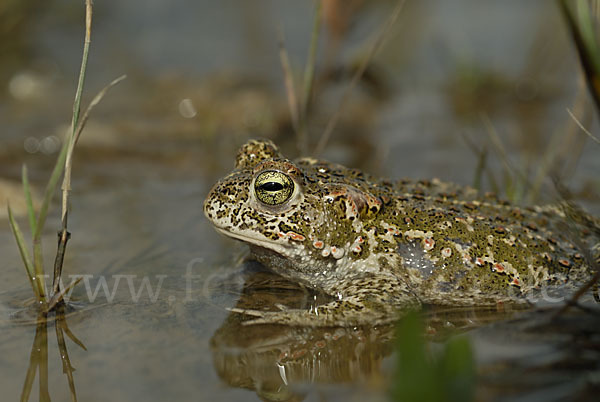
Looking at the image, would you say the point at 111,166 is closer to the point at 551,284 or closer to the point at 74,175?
the point at 74,175

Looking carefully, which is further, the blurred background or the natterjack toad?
the blurred background

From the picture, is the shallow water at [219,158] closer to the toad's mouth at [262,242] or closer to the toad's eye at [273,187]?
the toad's mouth at [262,242]

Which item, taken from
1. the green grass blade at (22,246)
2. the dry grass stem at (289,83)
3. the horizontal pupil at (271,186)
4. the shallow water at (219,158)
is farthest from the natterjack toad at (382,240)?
the dry grass stem at (289,83)

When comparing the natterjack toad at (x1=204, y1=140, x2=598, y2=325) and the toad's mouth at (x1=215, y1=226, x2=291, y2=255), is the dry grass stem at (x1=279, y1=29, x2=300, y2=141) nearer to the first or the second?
the natterjack toad at (x1=204, y1=140, x2=598, y2=325)

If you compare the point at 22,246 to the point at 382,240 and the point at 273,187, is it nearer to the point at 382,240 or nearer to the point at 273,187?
the point at 273,187

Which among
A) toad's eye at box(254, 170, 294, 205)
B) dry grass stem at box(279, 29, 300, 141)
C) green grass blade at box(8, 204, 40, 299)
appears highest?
dry grass stem at box(279, 29, 300, 141)

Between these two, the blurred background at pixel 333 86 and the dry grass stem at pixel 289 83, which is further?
the blurred background at pixel 333 86

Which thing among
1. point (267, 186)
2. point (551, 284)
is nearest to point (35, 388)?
point (267, 186)

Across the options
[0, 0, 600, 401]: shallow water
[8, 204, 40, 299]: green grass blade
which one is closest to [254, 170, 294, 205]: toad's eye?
[0, 0, 600, 401]: shallow water
